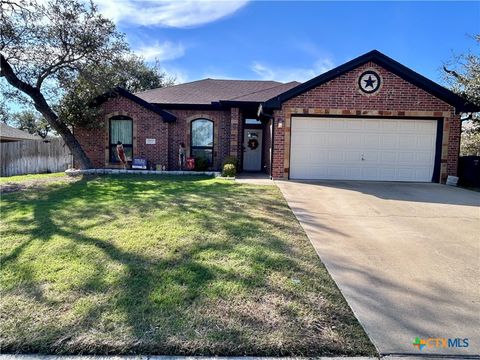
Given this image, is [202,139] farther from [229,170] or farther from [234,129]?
[229,170]

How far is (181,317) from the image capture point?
2693mm

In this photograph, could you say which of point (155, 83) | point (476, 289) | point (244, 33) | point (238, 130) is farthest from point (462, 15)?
point (155, 83)

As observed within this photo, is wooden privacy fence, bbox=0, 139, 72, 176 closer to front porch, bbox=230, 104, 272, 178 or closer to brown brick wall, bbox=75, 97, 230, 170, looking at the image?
brown brick wall, bbox=75, 97, 230, 170

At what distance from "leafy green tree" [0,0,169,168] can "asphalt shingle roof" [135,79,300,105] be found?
251cm

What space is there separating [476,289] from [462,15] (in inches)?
448

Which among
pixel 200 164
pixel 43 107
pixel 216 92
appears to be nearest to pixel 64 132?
pixel 43 107

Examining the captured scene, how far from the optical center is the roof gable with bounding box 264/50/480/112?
1052 centimetres

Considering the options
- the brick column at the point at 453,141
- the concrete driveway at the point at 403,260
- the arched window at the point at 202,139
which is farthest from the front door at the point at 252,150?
the brick column at the point at 453,141

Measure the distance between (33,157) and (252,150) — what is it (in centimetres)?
1176

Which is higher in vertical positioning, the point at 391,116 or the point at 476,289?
the point at 391,116

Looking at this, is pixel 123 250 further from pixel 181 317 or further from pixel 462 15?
pixel 462 15

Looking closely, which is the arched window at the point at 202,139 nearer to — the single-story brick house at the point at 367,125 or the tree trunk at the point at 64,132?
the single-story brick house at the point at 367,125

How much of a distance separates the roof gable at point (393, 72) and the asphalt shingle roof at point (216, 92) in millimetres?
2989

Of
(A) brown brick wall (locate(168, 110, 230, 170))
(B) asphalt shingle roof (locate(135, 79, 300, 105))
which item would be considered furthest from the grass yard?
(B) asphalt shingle roof (locate(135, 79, 300, 105))
